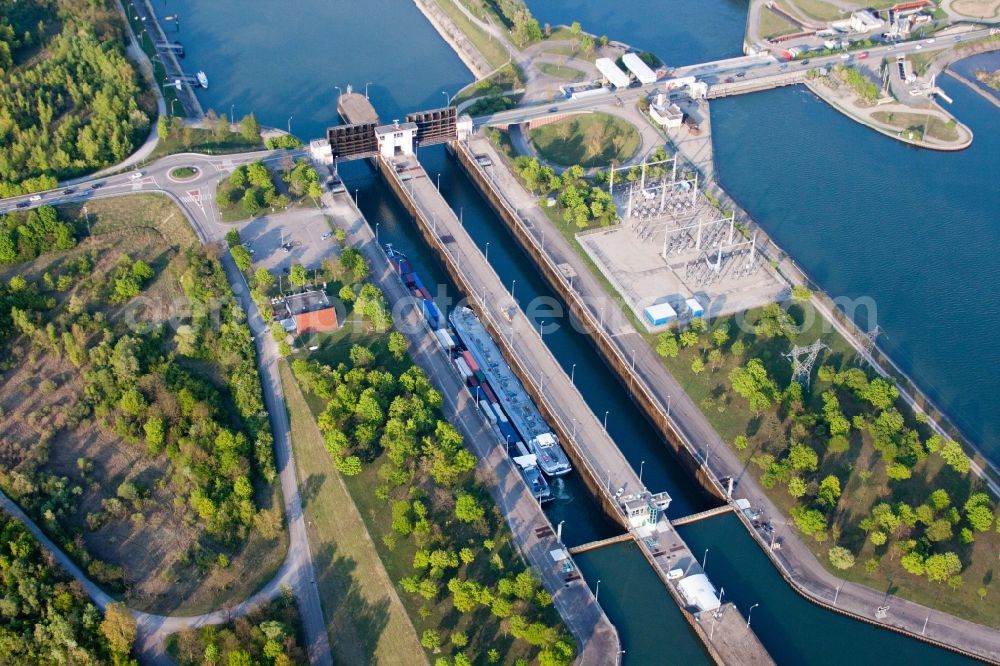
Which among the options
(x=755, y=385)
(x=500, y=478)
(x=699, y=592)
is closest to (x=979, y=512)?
(x=755, y=385)

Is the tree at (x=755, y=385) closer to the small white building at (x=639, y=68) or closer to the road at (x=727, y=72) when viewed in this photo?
the road at (x=727, y=72)

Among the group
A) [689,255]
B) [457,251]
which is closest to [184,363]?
[457,251]

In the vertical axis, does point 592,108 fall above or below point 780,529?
above

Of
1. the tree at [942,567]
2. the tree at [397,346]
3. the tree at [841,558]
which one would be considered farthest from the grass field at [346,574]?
the tree at [942,567]

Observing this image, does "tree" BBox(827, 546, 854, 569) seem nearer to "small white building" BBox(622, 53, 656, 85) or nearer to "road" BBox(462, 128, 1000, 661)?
"road" BBox(462, 128, 1000, 661)

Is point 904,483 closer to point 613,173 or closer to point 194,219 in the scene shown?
point 613,173
